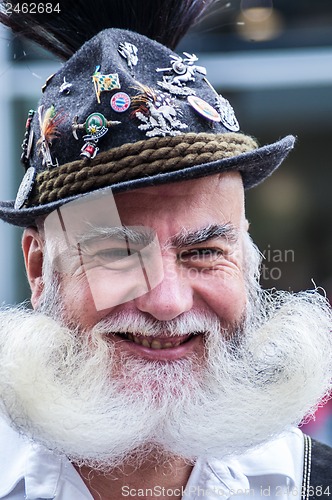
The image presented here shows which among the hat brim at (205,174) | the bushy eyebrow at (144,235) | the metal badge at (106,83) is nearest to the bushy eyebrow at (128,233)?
the bushy eyebrow at (144,235)

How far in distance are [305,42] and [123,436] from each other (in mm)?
3515

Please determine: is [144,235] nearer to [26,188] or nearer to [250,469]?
[26,188]

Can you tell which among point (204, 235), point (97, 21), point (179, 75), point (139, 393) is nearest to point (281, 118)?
point (97, 21)

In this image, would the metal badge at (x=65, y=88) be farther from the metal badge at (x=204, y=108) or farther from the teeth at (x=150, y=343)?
the teeth at (x=150, y=343)

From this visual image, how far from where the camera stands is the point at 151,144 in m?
1.81

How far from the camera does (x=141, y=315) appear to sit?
1.79m

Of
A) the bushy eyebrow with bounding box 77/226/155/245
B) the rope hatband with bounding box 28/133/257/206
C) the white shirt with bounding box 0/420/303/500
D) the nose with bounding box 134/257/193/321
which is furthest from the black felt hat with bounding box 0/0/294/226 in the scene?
the white shirt with bounding box 0/420/303/500

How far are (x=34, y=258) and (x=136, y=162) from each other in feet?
1.64

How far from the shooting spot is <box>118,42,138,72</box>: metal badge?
1.92 m

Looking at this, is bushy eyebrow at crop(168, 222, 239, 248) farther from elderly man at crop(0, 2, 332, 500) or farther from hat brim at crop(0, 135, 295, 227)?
hat brim at crop(0, 135, 295, 227)

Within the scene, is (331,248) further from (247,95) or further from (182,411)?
(182,411)

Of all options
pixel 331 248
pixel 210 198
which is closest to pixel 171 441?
pixel 210 198

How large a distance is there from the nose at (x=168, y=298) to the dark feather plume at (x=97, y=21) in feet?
2.53

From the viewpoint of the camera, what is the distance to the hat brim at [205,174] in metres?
1.77
